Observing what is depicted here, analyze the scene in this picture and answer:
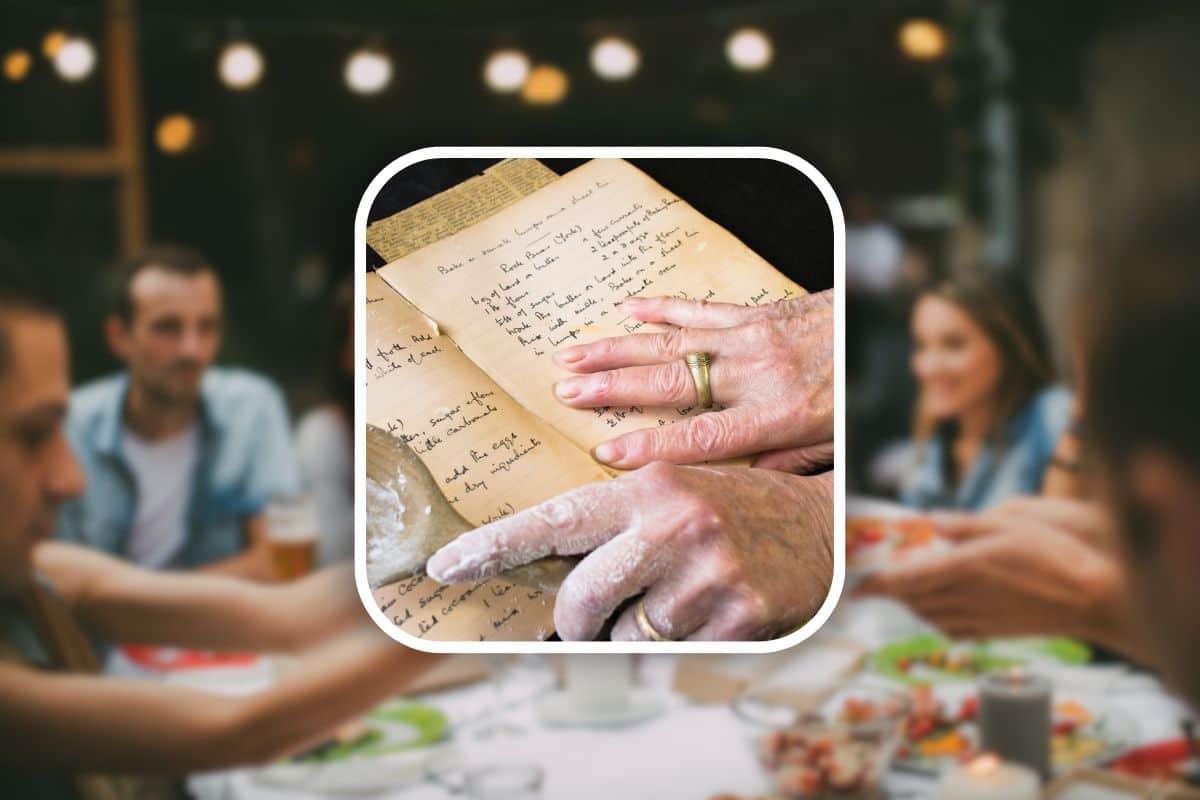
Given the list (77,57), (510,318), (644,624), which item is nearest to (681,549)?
(644,624)

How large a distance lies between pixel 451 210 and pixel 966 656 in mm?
577

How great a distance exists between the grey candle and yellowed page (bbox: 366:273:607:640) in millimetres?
453

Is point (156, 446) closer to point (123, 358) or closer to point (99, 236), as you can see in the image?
point (123, 358)

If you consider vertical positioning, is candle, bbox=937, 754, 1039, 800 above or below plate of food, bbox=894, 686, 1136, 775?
below

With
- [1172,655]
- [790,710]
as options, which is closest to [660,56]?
[790,710]

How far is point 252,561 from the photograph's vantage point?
2.56 feet

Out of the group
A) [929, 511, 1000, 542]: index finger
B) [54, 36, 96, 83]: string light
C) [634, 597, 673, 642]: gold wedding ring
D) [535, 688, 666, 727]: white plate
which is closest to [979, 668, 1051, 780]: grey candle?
[929, 511, 1000, 542]: index finger

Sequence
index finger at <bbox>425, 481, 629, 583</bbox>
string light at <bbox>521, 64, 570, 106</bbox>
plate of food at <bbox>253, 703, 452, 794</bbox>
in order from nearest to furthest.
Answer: index finger at <bbox>425, 481, 629, 583</bbox> → string light at <bbox>521, 64, 570, 106</bbox> → plate of food at <bbox>253, 703, 452, 794</bbox>

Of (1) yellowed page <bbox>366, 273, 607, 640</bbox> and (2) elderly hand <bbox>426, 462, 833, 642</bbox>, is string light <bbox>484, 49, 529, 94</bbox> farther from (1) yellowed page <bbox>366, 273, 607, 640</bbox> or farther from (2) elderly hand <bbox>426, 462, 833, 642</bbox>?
(2) elderly hand <bbox>426, 462, 833, 642</bbox>

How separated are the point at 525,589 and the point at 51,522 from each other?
47 cm

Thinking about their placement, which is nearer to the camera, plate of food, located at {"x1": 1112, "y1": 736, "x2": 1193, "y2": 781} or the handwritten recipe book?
the handwritten recipe book

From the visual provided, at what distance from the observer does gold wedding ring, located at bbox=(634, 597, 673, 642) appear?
23.1 inches

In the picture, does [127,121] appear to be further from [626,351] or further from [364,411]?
[626,351]

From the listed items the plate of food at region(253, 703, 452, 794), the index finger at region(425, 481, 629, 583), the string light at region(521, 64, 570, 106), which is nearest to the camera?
the index finger at region(425, 481, 629, 583)
